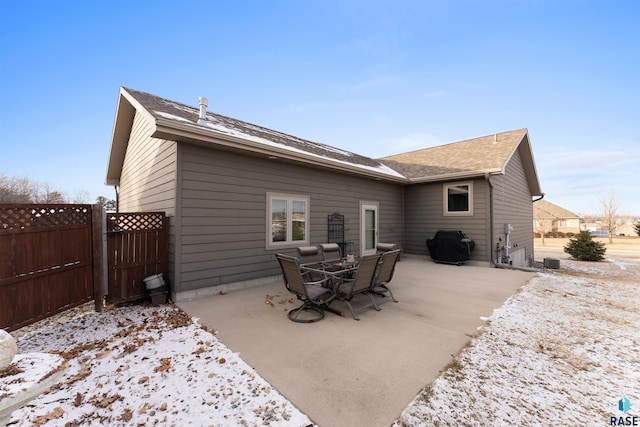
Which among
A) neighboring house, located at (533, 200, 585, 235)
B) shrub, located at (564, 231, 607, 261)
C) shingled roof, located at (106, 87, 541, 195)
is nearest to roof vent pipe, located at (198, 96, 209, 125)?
shingled roof, located at (106, 87, 541, 195)

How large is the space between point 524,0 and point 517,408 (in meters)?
9.75

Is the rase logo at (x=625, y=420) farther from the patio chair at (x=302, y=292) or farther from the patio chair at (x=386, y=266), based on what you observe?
the patio chair at (x=302, y=292)

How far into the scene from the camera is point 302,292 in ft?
12.4

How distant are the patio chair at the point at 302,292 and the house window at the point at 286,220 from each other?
203 centimetres

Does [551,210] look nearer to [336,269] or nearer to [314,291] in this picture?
[336,269]

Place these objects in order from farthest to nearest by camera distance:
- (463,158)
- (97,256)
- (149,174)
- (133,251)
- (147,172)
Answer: (463,158), (147,172), (149,174), (133,251), (97,256)

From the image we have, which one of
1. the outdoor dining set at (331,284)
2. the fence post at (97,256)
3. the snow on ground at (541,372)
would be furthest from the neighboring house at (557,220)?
the fence post at (97,256)

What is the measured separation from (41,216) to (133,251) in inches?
51.6

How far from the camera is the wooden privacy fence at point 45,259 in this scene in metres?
3.11

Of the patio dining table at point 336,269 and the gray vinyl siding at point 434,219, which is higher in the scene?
the gray vinyl siding at point 434,219

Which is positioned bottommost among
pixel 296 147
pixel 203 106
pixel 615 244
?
pixel 615 244

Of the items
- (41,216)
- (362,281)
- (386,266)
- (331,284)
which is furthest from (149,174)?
(386,266)

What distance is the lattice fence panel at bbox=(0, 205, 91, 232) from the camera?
315cm

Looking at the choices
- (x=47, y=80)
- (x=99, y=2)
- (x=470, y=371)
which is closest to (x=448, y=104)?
(x=470, y=371)
